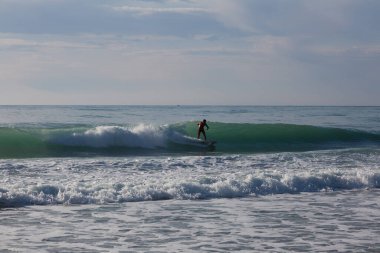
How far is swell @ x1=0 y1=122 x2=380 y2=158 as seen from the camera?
85.1 ft

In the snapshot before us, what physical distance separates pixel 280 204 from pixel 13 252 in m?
5.95

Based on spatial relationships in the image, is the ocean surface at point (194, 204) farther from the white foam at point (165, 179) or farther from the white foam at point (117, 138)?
the white foam at point (117, 138)

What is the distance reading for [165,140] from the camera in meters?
29.1

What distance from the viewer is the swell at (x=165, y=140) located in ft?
85.1

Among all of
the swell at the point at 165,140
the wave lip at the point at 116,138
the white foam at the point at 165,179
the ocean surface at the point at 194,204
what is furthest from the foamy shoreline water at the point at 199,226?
the wave lip at the point at 116,138

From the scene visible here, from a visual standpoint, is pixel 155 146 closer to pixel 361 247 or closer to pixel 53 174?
pixel 53 174

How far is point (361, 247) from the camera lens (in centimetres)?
855

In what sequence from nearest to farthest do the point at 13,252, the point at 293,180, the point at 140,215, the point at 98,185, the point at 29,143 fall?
the point at 13,252
the point at 140,215
the point at 98,185
the point at 293,180
the point at 29,143

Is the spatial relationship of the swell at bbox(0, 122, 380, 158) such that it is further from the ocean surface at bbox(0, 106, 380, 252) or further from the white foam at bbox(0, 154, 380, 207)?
the white foam at bbox(0, 154, 380, 207)

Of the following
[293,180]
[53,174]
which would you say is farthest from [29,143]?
[293,180]

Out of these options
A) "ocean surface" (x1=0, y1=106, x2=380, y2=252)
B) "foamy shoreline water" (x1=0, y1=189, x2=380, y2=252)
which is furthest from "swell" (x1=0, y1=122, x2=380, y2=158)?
"foamy shoreline water" (x1=0, y1=189, x2=380, y2=252)

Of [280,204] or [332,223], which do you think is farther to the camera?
[280,204]

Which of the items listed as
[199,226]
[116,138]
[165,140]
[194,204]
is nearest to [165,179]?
[194,204]

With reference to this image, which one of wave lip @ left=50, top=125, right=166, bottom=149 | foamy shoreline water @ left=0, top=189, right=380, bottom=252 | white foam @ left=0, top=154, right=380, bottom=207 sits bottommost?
foamy shoreline water @ left=0, top=189, right=380, bottom=252
